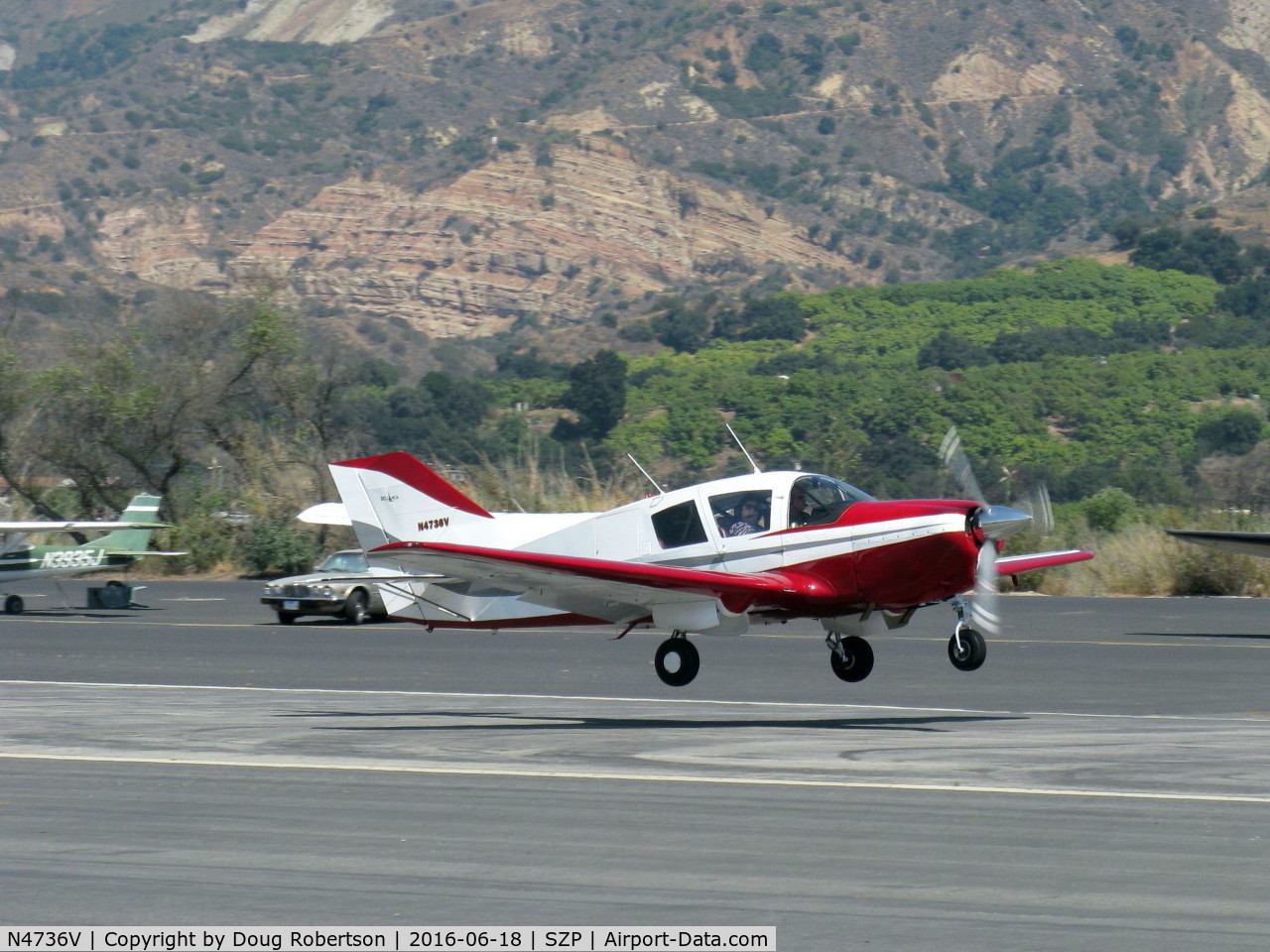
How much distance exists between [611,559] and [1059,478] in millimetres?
76207

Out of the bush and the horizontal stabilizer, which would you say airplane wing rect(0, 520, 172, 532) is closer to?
the bush

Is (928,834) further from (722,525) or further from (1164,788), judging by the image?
(722,525)

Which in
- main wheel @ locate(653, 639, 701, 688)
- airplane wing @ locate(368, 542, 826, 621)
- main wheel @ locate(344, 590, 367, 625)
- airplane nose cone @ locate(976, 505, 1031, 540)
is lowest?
main wheel @ locate(653, 639, 701, 688)

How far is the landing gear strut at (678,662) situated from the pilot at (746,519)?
1.16 m

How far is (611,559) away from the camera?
1789 cm

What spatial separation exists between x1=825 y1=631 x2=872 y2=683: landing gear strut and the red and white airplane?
0.6 inches

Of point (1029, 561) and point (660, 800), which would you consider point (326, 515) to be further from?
point (660, 800)

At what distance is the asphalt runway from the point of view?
840cm

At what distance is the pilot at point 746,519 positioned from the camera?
17.2m

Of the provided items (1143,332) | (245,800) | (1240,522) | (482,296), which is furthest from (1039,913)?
(482,296)

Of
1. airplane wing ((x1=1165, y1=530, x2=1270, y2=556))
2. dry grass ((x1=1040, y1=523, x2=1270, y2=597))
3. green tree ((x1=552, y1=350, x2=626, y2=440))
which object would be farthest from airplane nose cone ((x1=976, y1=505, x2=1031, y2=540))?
green tree ((x1=552, y1=350, x2=626, y2=440))

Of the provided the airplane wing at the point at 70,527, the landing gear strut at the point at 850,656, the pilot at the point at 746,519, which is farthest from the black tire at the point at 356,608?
the pilot at the point at 746,519

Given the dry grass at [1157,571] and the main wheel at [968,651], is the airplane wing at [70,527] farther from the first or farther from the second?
the main wheel at [968,651]

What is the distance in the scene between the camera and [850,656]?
18250 mm
